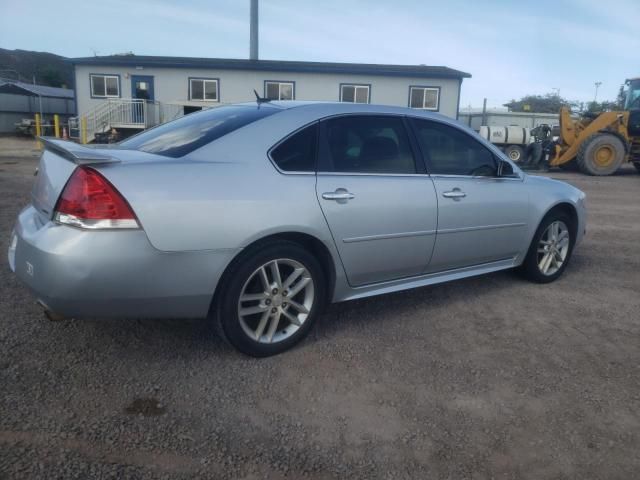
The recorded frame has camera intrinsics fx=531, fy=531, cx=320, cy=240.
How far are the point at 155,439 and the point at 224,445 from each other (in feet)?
1.02

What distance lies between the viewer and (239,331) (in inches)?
119

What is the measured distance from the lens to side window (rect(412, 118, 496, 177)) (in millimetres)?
3889

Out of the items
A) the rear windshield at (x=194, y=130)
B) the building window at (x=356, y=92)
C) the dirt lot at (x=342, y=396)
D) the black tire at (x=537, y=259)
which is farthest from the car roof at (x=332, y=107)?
the building window at (x=356, y=92)

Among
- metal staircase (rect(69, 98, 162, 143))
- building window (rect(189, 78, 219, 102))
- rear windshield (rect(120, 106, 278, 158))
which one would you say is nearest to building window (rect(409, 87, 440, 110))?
building window (rect(189, 78, 219, 102))

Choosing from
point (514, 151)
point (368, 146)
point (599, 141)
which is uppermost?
point (368, 146)

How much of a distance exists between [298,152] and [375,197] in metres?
0.59

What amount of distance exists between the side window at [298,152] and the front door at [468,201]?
3.14 feet

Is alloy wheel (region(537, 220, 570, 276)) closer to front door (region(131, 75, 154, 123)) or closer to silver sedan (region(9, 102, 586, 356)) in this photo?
silver sedan (region(9, 102, 586, 356))

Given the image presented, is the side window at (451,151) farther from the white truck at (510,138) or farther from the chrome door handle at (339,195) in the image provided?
the white truck at (510,138)

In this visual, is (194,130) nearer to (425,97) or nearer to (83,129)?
(83,129)

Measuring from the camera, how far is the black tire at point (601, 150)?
16.4 metres

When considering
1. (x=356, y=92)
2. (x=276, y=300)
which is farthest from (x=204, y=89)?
(x=276, y=300)

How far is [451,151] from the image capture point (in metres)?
4.06

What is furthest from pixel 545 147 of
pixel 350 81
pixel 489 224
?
pixel 489 224
